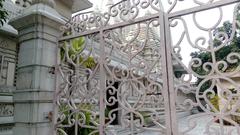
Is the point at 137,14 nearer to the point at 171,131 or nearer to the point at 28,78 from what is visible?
the point at 171,131

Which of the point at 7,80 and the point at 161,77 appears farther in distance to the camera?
the point at 7,80

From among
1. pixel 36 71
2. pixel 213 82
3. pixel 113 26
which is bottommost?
pixel 213 82

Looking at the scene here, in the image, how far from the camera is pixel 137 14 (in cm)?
167

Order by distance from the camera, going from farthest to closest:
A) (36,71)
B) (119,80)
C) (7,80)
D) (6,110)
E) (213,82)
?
1. (7,80)
2. (6,110)
3. (36,71)
4. (119,80)
5. (213,82)

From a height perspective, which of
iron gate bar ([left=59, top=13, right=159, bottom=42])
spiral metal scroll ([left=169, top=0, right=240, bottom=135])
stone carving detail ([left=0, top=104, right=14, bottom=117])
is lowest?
stone carving detail ([left=0, top=104, right=14, bottom=117])

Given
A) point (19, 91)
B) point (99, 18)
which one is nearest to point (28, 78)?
point (19, 91)

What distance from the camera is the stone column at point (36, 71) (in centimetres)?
187

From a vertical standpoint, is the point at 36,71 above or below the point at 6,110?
above

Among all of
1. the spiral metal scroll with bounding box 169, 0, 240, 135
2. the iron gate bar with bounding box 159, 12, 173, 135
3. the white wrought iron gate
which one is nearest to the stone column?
the white wrought iron gate

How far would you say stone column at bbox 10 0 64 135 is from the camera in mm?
1866

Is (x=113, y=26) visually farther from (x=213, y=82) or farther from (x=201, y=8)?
(x=213, y=82)

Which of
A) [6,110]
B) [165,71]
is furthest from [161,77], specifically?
[6,110]

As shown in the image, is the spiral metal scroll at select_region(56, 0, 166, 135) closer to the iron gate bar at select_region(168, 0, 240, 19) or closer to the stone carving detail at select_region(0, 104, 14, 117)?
the iron gate bar at select_region(168, 0, 240, 19)

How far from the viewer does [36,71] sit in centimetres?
192
